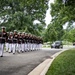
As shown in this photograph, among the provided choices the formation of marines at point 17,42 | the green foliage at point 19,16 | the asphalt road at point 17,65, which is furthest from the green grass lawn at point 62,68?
the green foliage at point 19,16

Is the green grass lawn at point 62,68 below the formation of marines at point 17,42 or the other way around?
below

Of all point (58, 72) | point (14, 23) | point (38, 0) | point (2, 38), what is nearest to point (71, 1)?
point (38, 0)

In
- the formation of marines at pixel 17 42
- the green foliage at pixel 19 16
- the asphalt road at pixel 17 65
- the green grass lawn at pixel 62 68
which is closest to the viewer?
the green grass lawn at pixel 62 68

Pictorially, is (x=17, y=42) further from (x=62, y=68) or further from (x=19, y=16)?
(x=19, y=16)

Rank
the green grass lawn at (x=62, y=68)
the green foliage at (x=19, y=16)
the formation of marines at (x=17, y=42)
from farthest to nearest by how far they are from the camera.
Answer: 1. the green foliage at (x=19, y=16)
2. the formation of marines at (x=17, y=42)
3. the green grass lawn at (x=62, y=68)

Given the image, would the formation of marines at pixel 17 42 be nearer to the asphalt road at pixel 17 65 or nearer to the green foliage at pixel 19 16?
the asphalt road at pixel 17 65

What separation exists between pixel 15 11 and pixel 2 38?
38127 mm

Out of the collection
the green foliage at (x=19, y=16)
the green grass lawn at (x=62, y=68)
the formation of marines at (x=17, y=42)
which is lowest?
the green grass lawn at (x=62, y=68)

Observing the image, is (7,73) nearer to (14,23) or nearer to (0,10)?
(14,23)

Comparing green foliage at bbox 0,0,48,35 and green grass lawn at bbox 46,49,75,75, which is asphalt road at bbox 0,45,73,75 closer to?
green grass lawn at bbox 46,49,75,75

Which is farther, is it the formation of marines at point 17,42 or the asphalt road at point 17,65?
the formation of marines at point 17,42

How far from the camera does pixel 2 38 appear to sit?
2005 centimetres

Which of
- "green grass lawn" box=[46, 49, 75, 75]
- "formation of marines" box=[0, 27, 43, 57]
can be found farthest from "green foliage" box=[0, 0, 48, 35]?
"green grass lawn" box=[46, 49, 75, 75]

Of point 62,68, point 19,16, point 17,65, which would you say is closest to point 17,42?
point 17,65
